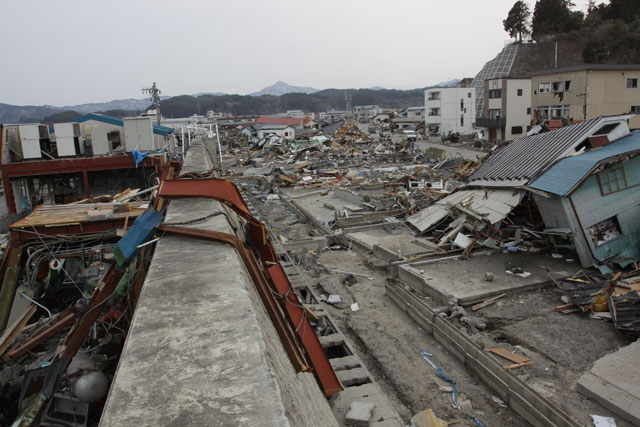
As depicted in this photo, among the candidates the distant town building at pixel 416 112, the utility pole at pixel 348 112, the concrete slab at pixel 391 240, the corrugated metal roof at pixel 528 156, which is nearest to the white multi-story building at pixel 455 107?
the distant town building at pixel 416 112

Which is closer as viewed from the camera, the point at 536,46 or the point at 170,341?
the point at 170,341

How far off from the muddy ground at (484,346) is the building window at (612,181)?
3.03 metres

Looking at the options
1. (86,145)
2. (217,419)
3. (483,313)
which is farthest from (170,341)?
(86,145)

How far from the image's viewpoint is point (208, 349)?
2.85 meters

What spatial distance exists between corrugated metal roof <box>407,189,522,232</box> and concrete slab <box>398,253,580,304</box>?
1240 mm

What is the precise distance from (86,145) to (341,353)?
1681 centimetres

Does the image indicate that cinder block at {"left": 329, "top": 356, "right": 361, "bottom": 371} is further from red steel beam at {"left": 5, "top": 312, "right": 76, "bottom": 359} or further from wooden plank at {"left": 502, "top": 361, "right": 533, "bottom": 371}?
red steel beam at {"left": 5, "top": 312, "right": 76, "bottom": 359}

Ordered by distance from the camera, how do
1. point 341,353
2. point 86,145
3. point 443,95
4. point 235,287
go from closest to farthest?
point 235,287
point 341,353
point 86,145
point 443,95

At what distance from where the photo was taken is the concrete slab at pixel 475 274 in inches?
377

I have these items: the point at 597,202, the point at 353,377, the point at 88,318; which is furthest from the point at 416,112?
the point at 88,318

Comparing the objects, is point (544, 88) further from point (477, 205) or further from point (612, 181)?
point (612, 181)

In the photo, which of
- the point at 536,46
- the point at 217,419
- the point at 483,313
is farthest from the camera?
the point at 536,46

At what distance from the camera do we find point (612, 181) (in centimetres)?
1079

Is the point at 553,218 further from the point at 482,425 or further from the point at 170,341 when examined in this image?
the point at 170,341
